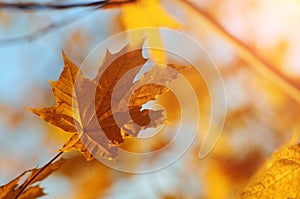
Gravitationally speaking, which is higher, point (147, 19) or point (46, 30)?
point (46, 30)

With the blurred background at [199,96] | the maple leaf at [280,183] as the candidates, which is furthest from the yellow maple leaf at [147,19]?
the maple leaf at [280,183]

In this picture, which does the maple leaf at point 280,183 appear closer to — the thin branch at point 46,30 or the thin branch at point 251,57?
the thin branch at point 251,57

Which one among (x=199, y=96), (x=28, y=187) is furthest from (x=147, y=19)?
(x=28, y=187)

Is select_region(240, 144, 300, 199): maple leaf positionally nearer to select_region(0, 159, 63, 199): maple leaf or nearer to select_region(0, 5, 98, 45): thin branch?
select_region(0, 159, 63, 199): maple leaf

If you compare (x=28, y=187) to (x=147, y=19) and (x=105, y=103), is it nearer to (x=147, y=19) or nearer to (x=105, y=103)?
(x=105, y=103)

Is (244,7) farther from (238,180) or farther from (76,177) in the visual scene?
(76,177)

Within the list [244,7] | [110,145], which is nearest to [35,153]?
[110,145]
